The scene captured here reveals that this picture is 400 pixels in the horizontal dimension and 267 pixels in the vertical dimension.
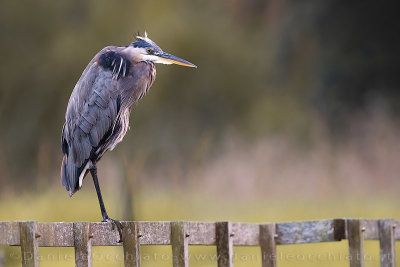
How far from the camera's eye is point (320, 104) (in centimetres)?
1459

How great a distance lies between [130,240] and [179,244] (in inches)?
10.0

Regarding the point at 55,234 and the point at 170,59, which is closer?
the point at 55,234

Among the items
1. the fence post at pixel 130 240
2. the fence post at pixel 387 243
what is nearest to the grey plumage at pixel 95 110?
the fence post at pixel 130 240

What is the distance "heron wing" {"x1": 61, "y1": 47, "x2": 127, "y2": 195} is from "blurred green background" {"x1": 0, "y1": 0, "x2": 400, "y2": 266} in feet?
9.16

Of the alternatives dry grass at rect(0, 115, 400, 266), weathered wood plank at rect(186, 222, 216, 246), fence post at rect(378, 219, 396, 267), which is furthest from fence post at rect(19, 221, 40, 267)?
dry grass at rect(0, 115, 400, 266)

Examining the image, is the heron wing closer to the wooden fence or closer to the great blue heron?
the great blue heron

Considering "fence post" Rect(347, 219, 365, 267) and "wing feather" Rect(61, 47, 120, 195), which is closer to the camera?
"fence post" Rect(347, 219, 365, 267)

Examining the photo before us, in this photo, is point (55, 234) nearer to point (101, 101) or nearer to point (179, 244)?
point (179, 244)

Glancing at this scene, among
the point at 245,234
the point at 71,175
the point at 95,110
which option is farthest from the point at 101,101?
the point at 245,234

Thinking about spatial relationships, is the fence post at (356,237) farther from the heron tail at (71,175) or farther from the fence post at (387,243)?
the heron tail at (71,175)

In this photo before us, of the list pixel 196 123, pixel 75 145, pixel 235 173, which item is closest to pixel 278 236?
pixel 75 145

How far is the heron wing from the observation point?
5895 millimetres

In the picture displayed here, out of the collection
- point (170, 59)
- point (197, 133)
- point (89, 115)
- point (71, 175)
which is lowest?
point (71, 175)

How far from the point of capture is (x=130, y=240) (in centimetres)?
418
